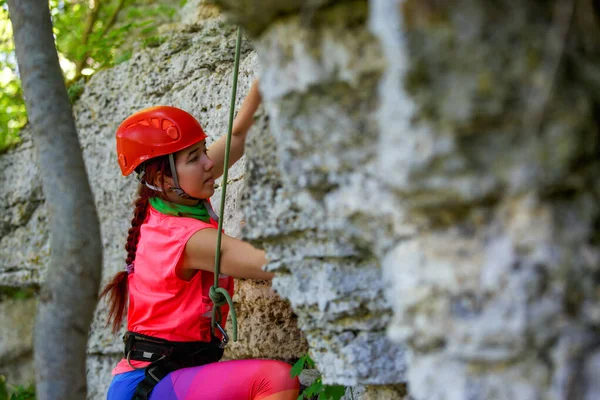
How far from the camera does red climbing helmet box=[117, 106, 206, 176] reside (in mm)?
2822

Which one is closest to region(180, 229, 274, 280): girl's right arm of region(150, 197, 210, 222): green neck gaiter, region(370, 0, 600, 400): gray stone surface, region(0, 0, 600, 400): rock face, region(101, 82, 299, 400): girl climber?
region(101, 82, 299, 400): girl climber

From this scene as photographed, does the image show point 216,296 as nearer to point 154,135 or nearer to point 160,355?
point 160,355

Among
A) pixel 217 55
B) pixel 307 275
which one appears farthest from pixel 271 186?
pixel 217 55

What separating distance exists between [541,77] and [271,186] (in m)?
0.96

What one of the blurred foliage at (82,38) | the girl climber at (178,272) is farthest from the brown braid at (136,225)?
the blurred foliage at (82,38)

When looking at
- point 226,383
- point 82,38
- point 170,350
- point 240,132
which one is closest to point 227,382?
point 226,383

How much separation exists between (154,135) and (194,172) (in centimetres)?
23

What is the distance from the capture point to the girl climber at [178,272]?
2629mm

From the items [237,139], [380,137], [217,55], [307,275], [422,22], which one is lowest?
[307,275]

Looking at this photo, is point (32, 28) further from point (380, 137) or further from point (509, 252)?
point (509, 252)

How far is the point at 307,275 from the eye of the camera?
1997 mm

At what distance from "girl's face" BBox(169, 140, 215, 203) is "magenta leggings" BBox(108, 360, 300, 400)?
0.71 meters

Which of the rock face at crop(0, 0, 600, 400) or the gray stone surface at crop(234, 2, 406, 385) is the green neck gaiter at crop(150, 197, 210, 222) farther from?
the rock face at crop(0, 0, 600, 400)

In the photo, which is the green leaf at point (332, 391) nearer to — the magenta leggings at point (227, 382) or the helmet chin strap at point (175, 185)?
the magenta leggings at point (227, 382)
